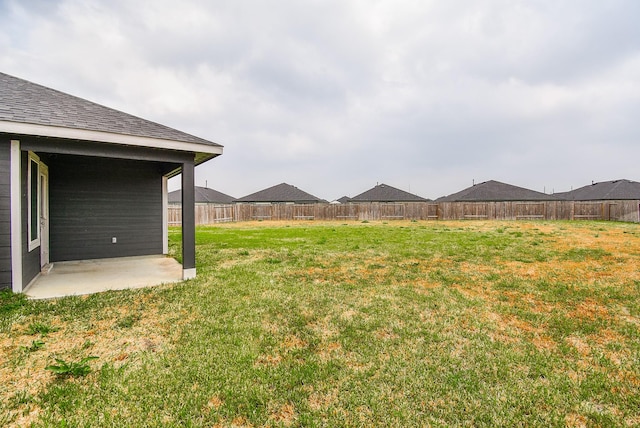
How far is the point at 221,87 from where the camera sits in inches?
592

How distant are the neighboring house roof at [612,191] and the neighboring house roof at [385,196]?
57.3ft

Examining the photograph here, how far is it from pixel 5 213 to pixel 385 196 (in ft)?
102

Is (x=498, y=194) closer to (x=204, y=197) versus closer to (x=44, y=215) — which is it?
(x=204, y=197)

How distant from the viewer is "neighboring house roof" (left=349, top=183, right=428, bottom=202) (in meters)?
32.8

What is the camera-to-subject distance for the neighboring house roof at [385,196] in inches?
1289

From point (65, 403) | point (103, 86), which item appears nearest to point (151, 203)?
point (65, 403)

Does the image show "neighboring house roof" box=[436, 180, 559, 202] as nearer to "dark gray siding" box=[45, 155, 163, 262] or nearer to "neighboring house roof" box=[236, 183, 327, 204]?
"neighboring house roof" box=[236, 183, 327, 204]

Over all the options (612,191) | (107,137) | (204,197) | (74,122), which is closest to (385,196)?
(204,197)

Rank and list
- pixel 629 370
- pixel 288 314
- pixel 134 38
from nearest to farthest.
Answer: pixel 629 370
pixel 288 314
pixel 134 38

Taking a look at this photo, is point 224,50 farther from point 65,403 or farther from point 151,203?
point 65,403

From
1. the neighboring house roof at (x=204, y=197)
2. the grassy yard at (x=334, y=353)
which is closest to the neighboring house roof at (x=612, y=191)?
the grassy yard at (x=334, y=353)

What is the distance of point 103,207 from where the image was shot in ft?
26.0

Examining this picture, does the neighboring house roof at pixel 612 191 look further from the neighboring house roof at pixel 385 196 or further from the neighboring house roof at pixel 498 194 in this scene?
the neighboring house roof at pixel 385 196

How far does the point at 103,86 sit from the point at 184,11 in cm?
678
